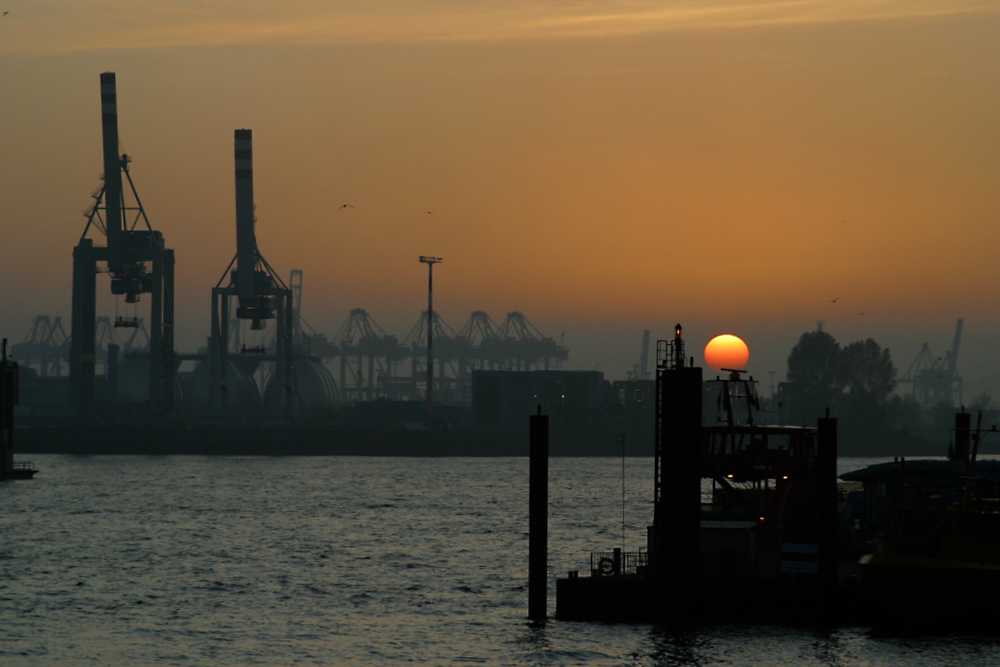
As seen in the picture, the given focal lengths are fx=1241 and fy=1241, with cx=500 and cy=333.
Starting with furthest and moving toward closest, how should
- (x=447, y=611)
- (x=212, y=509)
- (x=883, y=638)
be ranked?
1. (x=212, y=509)
2. (x=447, y=611)
3. (x=883, y=638)

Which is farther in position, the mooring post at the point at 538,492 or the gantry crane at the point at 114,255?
the gantry crane at the point at 114,255

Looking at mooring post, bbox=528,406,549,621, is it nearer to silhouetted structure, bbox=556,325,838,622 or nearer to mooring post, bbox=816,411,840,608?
silhouetted structure, bbox=556,325,838,622

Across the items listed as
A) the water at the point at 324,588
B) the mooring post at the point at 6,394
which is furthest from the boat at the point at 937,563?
the mooring post at the point at 6,394

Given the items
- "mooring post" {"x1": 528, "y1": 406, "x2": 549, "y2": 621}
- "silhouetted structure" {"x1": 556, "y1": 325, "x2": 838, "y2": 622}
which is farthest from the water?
"mooring post" {"x1": 528, "y1": 406, "x2": 549, "y2": 621}

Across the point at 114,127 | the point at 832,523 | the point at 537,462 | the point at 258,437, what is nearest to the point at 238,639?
the point at 537,462

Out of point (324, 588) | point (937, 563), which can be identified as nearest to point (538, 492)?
point (937, 563)

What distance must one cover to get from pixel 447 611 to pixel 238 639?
7.20 metres

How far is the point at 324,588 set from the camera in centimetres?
4553

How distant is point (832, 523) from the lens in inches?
1261

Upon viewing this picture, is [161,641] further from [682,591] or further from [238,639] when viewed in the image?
[682,591]

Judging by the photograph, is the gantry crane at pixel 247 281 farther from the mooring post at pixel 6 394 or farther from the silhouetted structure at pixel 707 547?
the silhouetted structure at pixel 707 547

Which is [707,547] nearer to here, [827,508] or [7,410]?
[827,508]

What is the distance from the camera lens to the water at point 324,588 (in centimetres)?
3244

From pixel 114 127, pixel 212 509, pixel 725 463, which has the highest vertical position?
pixel 114 127
